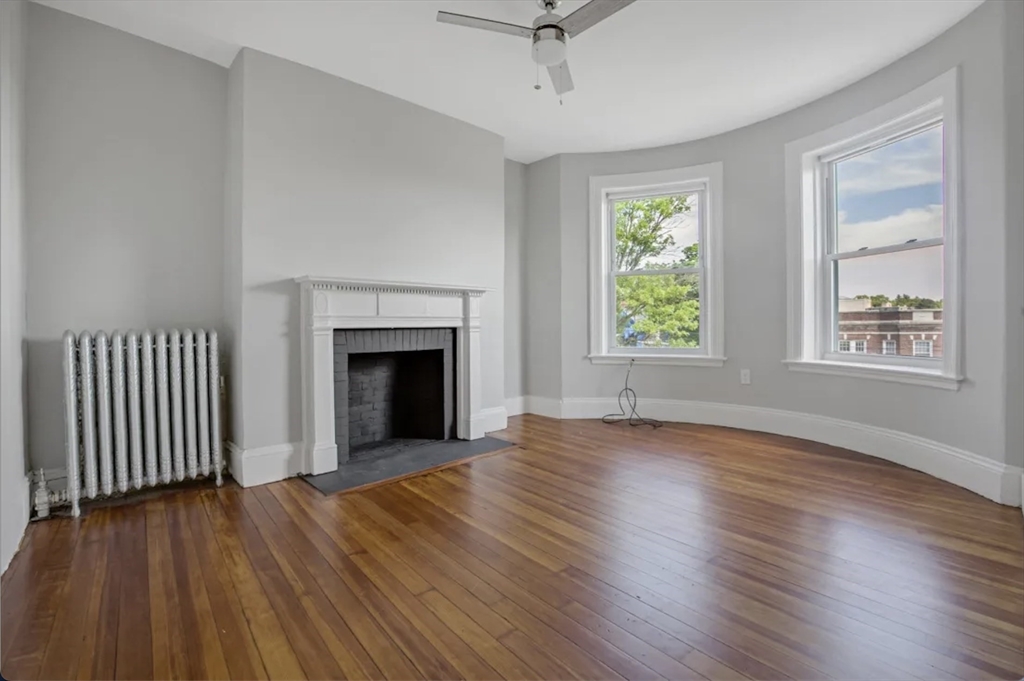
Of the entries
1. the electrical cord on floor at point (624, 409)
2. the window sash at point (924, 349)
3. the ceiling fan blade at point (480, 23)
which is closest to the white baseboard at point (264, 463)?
the ceiling fan blade at point (480, 23)

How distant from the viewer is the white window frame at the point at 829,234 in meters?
2.73

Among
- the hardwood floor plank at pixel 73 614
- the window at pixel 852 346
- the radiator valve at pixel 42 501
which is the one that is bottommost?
the hardwood floor plank at pixel 73 614

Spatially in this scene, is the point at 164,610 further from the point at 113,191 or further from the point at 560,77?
the point at 560,77

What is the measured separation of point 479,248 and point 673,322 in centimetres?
196

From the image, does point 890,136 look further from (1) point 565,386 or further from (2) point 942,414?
(1) point 565,386

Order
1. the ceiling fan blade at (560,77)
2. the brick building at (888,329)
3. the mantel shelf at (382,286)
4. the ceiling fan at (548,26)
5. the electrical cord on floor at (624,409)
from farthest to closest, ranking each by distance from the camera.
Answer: the electrical cord on floor at (624,409) → the brick building at (888,329) → the mantel shelf at (382,286) → the ceiling fan blade at (560,77) → the ceiling fan at (548,26)

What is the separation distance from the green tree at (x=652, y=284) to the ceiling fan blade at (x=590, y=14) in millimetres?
2525

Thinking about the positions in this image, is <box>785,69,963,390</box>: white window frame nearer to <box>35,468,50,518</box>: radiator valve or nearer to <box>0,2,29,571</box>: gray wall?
<box>0,2,29,571</box>: gray wall

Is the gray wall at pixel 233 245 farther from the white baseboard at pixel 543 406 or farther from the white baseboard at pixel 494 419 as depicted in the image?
the white baseboard at pixel 543 406

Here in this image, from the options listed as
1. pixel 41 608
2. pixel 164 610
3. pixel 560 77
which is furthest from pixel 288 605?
pixel 560 77

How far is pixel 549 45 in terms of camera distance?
2.25 meters

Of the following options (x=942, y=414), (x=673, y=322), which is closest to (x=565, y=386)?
(x=673, y=322)

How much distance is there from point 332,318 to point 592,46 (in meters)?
2.25

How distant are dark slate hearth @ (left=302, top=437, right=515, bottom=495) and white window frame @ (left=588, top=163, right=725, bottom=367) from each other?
165 centimetres
